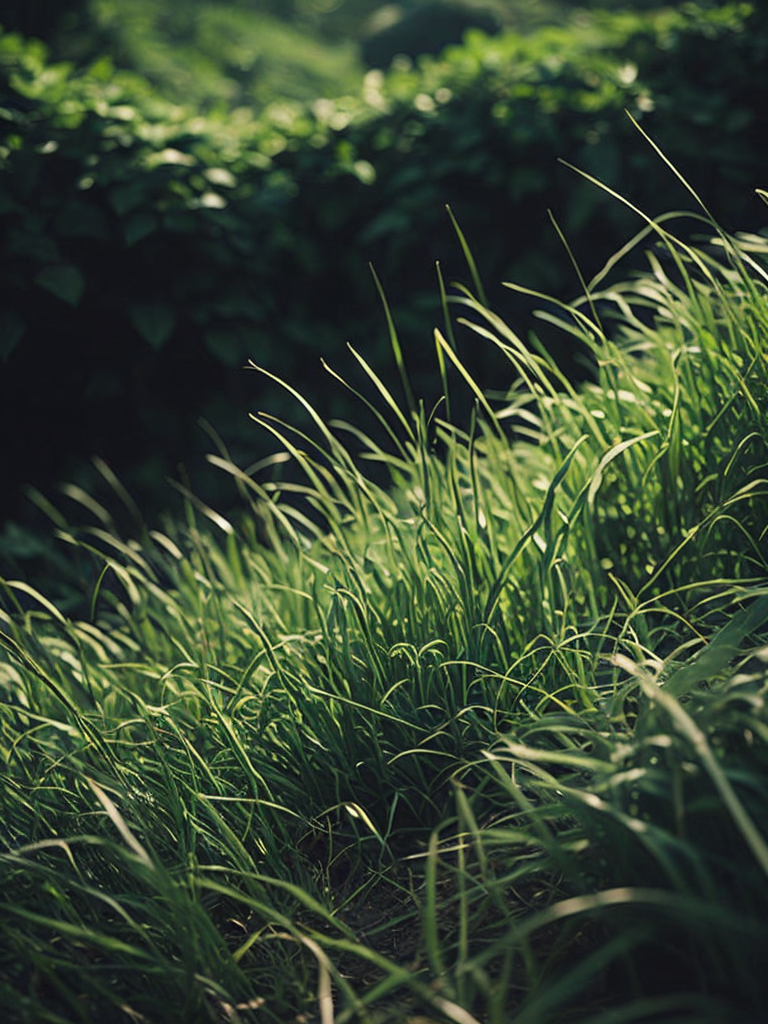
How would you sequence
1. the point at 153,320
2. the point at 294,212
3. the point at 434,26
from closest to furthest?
the point at 153,320 → the point at 294,212 → the point at 434,26

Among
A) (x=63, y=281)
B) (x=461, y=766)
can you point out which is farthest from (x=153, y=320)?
(x=461, y=766)

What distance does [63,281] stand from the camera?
2953 millimetres

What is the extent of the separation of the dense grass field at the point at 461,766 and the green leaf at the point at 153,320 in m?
1.10

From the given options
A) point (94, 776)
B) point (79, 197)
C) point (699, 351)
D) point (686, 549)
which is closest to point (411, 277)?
point (79, 197)

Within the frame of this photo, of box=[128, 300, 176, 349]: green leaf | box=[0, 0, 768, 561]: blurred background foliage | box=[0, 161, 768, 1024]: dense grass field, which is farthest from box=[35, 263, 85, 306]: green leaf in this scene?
box=[0, 161, 768, 1024]: dense grass field

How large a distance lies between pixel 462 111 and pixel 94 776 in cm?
304

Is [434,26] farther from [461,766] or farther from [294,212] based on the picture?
[461,766]

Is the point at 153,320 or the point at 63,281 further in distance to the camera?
the point at 153,320

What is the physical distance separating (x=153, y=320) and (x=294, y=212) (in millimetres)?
805

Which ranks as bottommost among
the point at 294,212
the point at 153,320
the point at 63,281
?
the point at 153,320

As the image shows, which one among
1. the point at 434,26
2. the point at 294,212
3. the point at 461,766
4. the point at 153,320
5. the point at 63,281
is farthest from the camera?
the point at 434,26

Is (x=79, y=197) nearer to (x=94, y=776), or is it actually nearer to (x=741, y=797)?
(x=94, y=776)

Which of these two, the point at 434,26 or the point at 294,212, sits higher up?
the point at 434,26

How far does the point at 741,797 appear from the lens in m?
1.05
